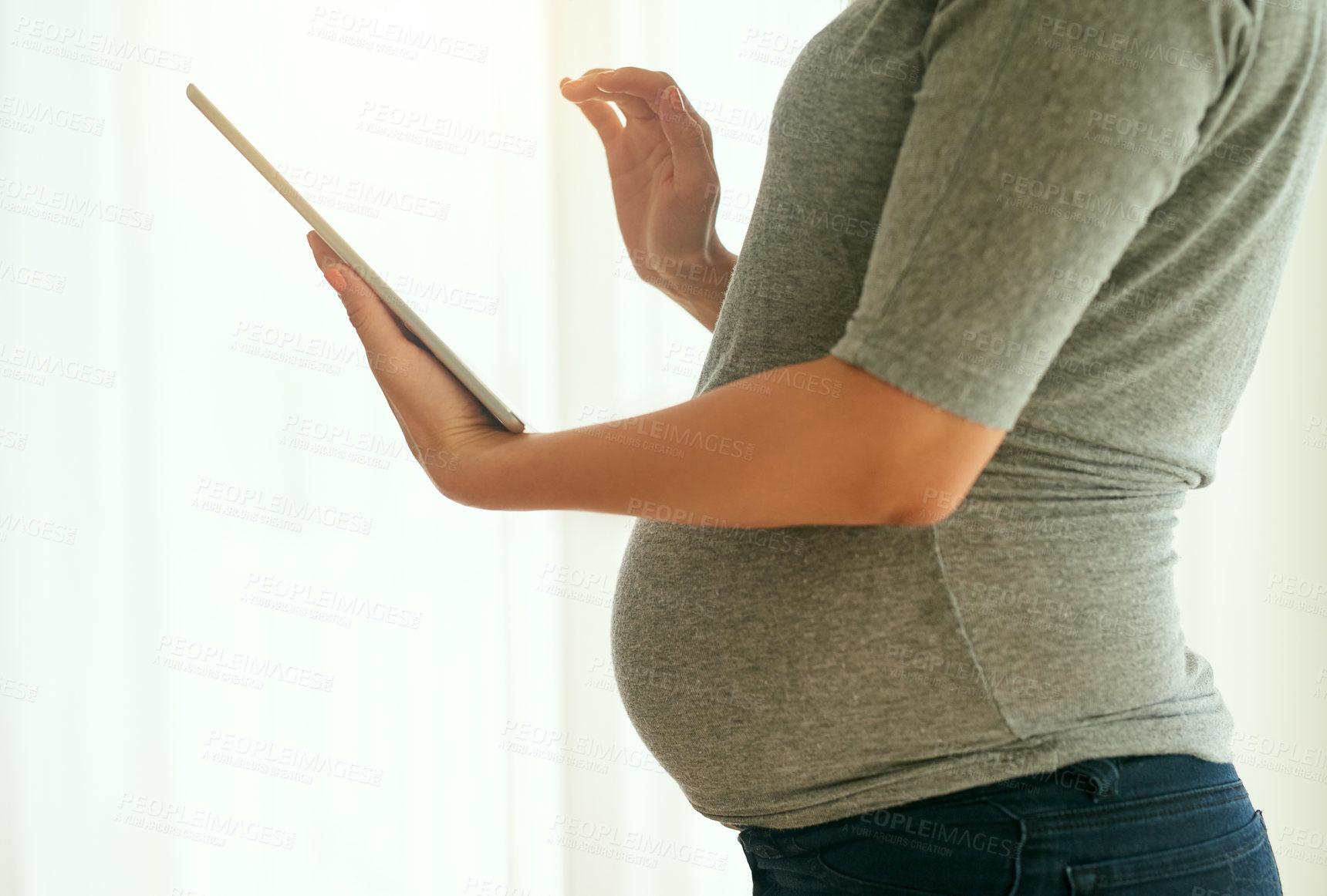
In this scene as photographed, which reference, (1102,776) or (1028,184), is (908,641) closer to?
(1102,776)

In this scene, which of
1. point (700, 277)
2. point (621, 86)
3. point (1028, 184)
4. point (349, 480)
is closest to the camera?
point (1028, 184)

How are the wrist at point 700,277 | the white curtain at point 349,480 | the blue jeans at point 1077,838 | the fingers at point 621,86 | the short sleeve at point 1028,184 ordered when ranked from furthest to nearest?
1. the white curtain at point 349,480
2. the wrist at point 700,277
3. the fingers at point 621,86
4. the blue jeans at point 1077,838
5. the short sleeve at point 1028,184

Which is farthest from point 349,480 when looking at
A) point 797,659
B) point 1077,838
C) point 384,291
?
point 1077,838

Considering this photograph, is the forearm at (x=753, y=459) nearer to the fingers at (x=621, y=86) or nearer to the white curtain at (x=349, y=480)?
the fingers at (x=621, y=86)

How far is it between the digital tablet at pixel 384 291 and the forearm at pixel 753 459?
9 cm

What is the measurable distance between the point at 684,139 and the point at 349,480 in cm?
80

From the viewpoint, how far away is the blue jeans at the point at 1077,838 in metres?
0.46

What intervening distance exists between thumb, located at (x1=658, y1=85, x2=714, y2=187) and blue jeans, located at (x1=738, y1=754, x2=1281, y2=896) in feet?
1.70

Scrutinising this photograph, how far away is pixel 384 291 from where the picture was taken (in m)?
0.56

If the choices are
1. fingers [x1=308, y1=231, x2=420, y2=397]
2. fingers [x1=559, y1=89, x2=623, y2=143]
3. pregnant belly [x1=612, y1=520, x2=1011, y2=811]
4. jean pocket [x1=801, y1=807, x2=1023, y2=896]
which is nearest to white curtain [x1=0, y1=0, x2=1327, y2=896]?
fingers [x1=559, y1=89, x2=623, y2=143]

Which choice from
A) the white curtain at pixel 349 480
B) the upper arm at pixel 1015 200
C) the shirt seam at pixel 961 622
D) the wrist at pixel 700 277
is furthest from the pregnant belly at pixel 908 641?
the white curtain at pixel 349 480

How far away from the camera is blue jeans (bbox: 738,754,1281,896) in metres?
0.46

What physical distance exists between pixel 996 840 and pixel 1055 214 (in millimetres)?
290

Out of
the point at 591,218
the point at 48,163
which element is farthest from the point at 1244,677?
the point at 48,163
